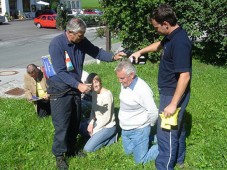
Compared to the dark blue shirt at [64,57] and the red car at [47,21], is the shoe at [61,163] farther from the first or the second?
the red car at [47,21]

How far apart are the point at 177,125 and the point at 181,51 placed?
866mm

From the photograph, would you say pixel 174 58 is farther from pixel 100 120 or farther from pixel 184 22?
pixel 184 22

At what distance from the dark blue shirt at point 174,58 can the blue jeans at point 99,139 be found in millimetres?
1318

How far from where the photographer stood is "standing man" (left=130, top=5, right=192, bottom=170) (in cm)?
313

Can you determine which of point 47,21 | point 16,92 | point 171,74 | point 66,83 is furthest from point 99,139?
point 47,21

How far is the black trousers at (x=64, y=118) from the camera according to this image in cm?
378

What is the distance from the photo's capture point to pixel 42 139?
15.7ft

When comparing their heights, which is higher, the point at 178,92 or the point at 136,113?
the point at 178,92

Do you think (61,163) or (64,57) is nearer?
(64,57)

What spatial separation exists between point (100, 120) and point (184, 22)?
19.2ft

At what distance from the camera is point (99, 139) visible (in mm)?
→ 4406

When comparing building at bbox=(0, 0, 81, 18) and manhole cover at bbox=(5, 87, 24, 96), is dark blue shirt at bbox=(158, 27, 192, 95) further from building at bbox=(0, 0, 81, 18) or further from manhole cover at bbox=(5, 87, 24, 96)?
building at bbox=(0, 0, 81, 18)

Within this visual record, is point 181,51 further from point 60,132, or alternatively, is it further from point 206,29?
point 206,29

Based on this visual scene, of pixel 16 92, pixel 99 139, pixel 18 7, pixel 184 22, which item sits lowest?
pixel 16 92
